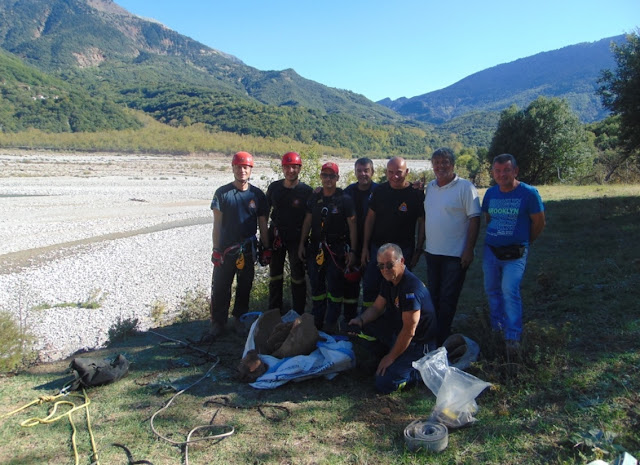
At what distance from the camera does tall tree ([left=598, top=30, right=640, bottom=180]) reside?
474 inches

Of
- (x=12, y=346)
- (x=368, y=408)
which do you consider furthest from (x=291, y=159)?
(x=12, y=346)

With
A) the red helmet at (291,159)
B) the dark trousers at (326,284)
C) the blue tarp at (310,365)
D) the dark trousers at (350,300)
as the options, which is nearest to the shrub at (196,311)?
the dark trousers at (326,284)

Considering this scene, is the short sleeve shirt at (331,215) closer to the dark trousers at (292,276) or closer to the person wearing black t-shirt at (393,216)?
A: the person wearing black t-shirt at (393,216)

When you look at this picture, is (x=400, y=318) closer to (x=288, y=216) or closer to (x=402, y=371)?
(x=402, y=371)

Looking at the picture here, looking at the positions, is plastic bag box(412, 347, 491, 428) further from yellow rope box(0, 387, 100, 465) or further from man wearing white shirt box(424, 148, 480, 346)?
yellow rope box(0, 387, 100, 465)

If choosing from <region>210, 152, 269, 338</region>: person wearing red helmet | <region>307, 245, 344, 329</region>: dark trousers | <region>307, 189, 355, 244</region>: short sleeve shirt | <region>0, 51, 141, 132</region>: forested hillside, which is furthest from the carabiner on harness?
<region>0, 51, 141, 132</region>: forested hillside

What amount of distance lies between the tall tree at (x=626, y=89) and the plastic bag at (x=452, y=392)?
1233cm

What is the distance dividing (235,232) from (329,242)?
1.16 meters

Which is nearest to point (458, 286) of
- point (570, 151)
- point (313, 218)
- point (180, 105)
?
point (313, 218)

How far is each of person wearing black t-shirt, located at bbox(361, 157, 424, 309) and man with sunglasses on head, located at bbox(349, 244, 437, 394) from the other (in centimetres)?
63

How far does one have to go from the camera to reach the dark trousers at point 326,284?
521 centimetres

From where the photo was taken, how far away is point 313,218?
519cm

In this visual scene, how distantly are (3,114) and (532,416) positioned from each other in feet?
385

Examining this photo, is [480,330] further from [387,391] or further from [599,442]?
[599,442]
